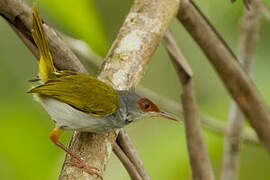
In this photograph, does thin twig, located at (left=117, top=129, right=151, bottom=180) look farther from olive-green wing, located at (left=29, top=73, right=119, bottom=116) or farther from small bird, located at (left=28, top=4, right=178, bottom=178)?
olive-green wing, located at (left=29, top=73, right=119, bottom=116)

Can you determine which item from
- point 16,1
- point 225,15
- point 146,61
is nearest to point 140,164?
point 146,61

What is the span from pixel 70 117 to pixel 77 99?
130 millimetres

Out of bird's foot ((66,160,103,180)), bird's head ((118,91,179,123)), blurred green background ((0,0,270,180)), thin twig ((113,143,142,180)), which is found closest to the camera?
bird's foot ((66,160,103,180))

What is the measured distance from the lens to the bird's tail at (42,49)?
2.43 metres

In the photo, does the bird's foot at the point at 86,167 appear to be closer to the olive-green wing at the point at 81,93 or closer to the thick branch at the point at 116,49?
the thick branch at the point at 116,49

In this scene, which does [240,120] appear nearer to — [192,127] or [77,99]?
[192,127]

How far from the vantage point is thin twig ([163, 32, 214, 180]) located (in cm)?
304

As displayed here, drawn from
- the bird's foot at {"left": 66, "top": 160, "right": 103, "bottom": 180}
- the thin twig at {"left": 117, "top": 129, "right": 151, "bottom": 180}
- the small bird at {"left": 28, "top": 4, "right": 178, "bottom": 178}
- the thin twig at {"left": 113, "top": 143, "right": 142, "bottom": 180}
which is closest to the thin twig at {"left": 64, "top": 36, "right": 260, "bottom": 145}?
the small bird at {"left": 28, "top": 4, "right": 178, "bottom": 178}

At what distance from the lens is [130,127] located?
5.29 m

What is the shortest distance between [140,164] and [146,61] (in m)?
0.70

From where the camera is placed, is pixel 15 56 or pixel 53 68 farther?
pixel 15 56

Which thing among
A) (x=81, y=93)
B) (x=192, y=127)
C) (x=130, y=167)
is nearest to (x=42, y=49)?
(x=81, y=93)

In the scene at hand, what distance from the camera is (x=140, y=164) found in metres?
2.35

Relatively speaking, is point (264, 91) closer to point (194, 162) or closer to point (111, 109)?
point (194, 162)
